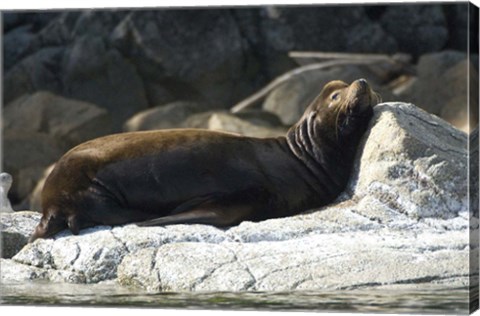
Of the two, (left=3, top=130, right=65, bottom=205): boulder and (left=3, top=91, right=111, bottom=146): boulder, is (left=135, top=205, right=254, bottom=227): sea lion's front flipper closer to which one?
(left=3, top=130, right=65, bottom=205): boulder

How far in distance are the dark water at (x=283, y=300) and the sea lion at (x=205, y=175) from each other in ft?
2.94

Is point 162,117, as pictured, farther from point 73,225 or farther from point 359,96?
point 73,225

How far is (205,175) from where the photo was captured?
12.2 meters

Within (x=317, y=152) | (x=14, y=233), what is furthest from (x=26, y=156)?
(x=317, y=152)

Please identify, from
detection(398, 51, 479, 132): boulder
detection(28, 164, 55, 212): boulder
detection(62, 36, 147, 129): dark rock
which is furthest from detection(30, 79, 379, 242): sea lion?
detection(62, 36, 147, 129): dark rock

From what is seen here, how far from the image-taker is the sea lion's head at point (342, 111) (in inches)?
489

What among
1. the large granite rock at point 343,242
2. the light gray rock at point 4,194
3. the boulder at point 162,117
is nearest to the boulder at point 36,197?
the boulder at point 162,117

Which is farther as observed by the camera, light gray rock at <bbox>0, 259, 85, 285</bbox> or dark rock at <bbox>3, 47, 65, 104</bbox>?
dark rock at <bbox>3, 47, 65, 104</bbox>

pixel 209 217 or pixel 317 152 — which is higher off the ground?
pixel 317 152

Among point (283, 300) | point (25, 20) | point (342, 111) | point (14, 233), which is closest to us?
point (283, 300)

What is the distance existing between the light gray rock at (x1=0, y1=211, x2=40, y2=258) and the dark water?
4.53 feet

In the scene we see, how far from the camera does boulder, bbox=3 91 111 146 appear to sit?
22.4 m

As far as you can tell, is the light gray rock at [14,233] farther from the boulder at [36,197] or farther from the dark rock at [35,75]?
the dark rock at [35,75]

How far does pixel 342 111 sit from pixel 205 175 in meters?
1.36
